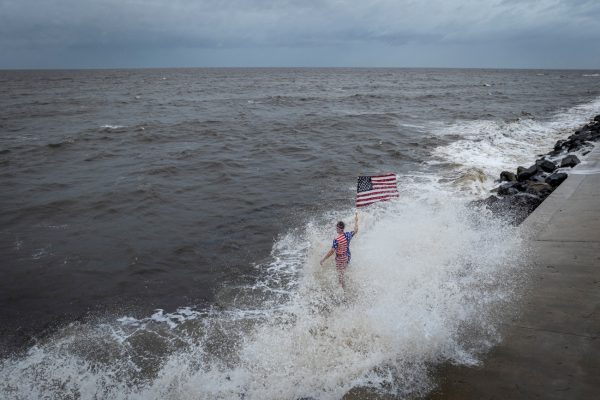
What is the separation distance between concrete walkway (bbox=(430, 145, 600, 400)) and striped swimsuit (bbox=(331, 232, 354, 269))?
347cm

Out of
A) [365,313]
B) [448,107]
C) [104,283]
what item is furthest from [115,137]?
[448,107]

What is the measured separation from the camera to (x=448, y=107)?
143 feet

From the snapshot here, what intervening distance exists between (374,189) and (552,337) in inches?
177

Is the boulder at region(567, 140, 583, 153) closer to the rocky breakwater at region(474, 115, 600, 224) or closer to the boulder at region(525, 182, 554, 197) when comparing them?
the rocky breakwater at region(474, 115, 600, 224)

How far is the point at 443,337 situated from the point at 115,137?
24405mm

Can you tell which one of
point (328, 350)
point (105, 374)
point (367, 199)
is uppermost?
point (367, 199)

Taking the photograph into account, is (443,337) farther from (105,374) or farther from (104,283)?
(104,283)

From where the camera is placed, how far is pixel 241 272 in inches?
392

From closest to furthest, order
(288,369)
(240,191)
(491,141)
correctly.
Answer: (288,369), (240,191), (491,141)

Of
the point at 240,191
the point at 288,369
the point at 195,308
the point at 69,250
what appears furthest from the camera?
the point at 240,191

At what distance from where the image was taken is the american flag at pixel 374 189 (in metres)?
9.06

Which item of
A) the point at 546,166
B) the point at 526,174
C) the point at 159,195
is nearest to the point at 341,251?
the point at 159,195

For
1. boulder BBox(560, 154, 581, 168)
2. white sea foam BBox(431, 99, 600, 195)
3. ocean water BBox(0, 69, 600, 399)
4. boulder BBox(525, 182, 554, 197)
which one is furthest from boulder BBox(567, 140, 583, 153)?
boulder BBox(525, 182, 554, 197)

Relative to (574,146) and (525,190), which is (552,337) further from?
(574,146)
